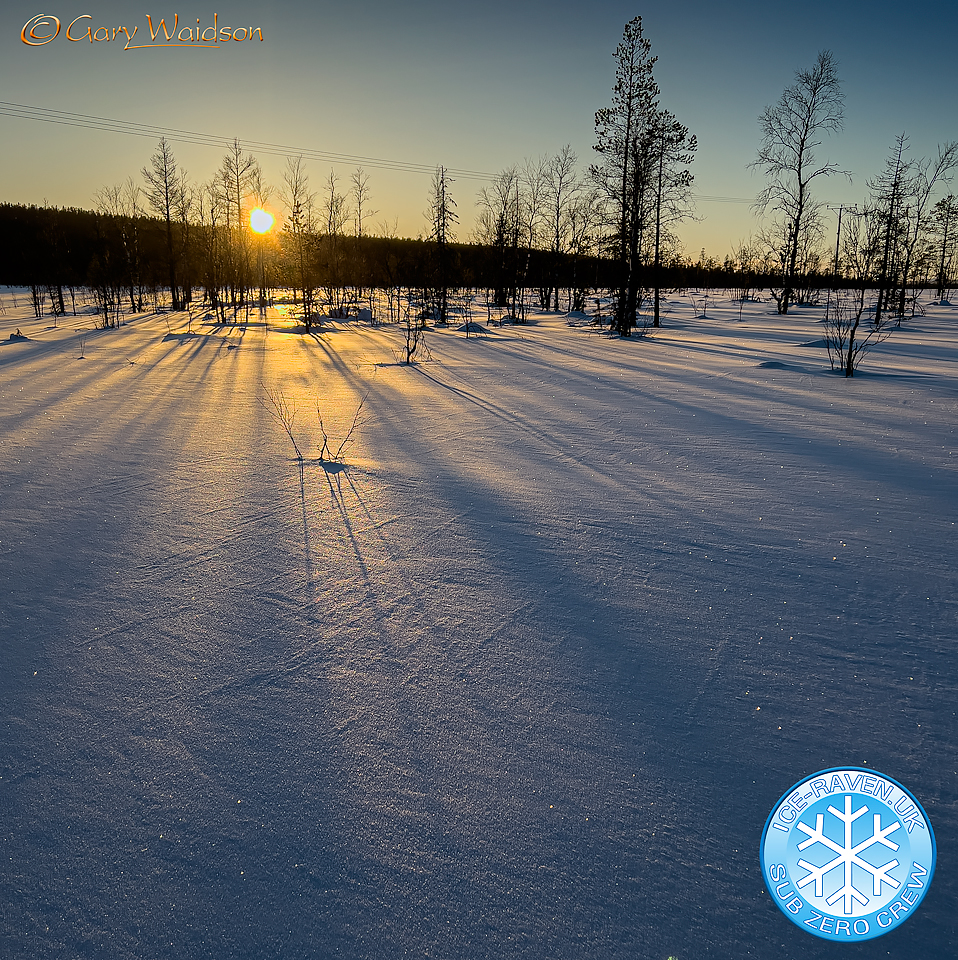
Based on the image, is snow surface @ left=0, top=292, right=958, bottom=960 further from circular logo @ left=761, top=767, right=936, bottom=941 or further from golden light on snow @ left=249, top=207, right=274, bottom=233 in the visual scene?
golden light on snow @ left=249, top=207, right=274, bottom=233

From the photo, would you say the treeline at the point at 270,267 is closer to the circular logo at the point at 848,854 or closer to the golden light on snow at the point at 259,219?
the golden light on snow at the point at 259,219

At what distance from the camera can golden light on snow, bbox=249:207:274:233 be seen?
31.2m

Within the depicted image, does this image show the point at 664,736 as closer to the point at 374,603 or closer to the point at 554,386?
the point at 374,603

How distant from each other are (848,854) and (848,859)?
0.01 meters

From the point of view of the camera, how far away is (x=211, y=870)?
127 centimetres

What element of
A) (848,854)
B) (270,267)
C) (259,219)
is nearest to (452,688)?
(848,854)

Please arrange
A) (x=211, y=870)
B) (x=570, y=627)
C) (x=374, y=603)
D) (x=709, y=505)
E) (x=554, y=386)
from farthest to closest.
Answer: (x=554, y=386) < (x=709, y=505) < (x=374, y=603) < (x=570, y=627) < (x=211, y=870)

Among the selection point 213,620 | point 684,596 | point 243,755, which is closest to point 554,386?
point 684,596

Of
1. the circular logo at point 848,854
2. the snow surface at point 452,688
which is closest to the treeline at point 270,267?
the snow surface at point 452,688

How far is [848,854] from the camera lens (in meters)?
1.33

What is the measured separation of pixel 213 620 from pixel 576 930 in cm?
167

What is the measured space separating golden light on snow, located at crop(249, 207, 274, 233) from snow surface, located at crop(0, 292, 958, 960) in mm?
31528

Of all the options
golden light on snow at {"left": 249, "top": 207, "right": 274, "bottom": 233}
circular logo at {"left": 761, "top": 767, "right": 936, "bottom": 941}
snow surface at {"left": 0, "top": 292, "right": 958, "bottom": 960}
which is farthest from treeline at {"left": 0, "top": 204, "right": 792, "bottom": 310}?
circular logo at {"left": 761, "top": 767, "right": 936, "bottom": 941}

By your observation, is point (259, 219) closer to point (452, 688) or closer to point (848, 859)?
point (452, 688)
